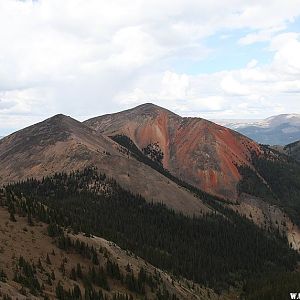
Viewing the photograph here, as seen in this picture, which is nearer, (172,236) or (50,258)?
(50,258)

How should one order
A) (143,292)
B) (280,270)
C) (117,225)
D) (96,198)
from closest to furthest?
(143,292)
(117,225)
(280,270)
(96,198)

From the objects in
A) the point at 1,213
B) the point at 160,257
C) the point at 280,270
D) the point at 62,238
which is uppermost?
the point at 1,213

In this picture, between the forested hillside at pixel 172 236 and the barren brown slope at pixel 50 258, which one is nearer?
the barren brown slope at pixel 50 258

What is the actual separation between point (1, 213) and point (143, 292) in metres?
31.1

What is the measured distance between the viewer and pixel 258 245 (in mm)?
187500

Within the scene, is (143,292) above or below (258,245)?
above

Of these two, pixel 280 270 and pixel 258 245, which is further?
pixel 258 245

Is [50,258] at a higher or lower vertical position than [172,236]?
higher

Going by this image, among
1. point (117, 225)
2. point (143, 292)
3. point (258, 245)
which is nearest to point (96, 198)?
point (117, 225)

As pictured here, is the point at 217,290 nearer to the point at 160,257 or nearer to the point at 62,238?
the point at 160,257

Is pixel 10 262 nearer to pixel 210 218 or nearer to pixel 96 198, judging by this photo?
pixel 96 198

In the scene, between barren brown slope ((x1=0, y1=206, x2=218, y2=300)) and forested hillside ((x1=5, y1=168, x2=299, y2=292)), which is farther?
forested hillside ((x1=5, y1=168, x2=299, y2=292))

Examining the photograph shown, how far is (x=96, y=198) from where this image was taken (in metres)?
185

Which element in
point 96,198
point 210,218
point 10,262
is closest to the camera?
point 10,262
